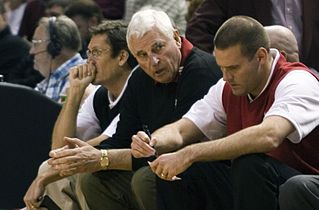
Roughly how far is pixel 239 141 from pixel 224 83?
637mm

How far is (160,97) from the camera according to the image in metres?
6.33

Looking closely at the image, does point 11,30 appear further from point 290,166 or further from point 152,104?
point 290,166

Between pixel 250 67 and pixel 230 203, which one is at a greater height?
pixel 250 67

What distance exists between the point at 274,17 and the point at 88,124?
1.38 metres

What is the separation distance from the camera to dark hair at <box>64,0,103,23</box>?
9484mm

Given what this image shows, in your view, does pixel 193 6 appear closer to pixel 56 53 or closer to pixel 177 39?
pixel 56 53

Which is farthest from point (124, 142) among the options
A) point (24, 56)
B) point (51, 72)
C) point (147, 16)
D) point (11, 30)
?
point (11, 30)

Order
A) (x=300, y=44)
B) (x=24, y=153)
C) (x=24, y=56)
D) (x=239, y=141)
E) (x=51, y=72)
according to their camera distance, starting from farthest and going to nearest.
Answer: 1. (x=24, y=56)
2. (x=51, y=72)
3. (x=24, y=153)
4. (x=300, y=44)
5. (x=239, y=141)

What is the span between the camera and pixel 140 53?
20.6 ft

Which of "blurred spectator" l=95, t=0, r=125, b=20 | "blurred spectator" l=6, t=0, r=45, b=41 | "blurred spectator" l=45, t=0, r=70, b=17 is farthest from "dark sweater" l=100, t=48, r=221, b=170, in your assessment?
"blurred spectator" l=6, t=0, r=45, b=41

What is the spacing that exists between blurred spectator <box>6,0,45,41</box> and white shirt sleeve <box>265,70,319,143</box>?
231 inches

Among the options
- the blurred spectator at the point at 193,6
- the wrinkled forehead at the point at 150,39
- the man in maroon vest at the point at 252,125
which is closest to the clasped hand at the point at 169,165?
the man in maroon vest at the point at 252,125

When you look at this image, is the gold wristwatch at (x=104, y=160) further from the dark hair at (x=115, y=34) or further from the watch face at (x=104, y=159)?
the dark hair at (x=115, y=34)

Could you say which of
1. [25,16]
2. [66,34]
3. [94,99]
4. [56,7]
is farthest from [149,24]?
[25,16]
